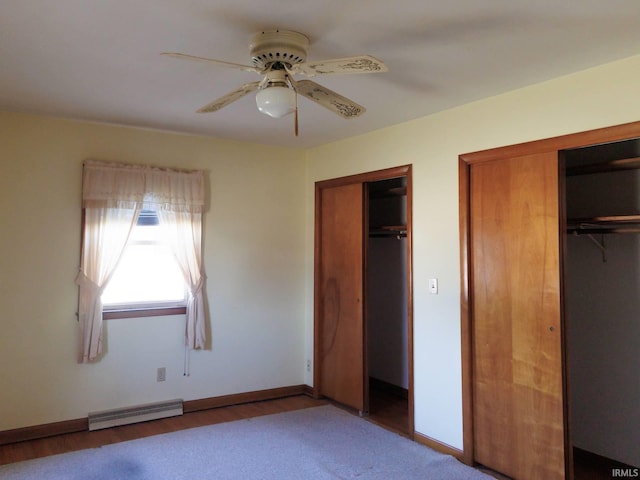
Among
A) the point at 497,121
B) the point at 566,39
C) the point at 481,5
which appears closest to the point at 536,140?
the point at 497,121

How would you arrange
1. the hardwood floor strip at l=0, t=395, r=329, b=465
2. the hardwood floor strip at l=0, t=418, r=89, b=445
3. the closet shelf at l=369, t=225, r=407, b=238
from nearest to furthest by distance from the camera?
the hardwood floor strip at l=0, t=395, r=329, b=465
the hardwood floor strip at l=0, t=418, r=89, b=445
the closet shelf at l=369, t=225, r=407, b=238

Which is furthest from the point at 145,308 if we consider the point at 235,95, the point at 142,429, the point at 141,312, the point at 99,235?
the point at 235,95

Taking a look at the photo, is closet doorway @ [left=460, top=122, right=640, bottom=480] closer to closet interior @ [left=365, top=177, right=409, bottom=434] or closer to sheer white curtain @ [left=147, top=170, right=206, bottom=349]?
closet interior @ [left=365, top=177, right=409, bottom=434]

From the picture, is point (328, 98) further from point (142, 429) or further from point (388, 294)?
point (142, 429)

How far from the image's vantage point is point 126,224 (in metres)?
3.76

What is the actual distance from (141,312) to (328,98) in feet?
8.53

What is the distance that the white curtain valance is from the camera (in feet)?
12.0

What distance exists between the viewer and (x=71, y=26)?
2070 mm

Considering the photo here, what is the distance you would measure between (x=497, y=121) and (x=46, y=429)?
401 centimetres

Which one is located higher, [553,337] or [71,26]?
[71,26]

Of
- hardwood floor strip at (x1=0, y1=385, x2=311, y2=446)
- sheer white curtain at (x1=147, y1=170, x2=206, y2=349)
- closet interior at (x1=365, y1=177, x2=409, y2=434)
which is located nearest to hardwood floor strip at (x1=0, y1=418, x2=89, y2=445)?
hardwood floor strip at (x1=0, y1=385, x2=311, y2=446)

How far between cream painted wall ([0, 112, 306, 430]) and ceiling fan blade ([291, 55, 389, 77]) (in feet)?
7.88

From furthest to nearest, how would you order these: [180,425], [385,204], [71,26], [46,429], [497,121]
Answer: [385,204] → [180,425] → [46,429] → [497,121] → [71,26]

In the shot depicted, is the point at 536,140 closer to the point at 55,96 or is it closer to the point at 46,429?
the point at 55,96
